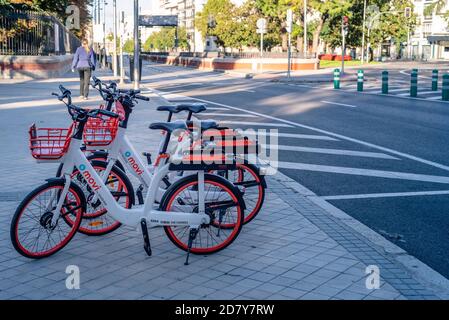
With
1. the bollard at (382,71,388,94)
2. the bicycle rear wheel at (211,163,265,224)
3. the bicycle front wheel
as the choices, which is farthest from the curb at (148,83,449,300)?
the bollard at (382,71,388,94)

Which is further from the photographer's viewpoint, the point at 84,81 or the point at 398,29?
the point at 398,29

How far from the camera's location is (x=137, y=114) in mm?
15883

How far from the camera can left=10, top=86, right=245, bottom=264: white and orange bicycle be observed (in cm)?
514

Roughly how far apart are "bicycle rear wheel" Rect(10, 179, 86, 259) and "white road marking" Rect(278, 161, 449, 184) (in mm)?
4679

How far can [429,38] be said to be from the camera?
3708 inches

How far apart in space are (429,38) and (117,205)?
96.3 m

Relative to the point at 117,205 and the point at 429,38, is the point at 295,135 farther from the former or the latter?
the point at 429,38

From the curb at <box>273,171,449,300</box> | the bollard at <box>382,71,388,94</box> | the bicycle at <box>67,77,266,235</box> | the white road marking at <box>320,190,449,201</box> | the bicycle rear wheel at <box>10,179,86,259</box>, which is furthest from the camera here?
the bollard at <box>382,71,388,94</box>

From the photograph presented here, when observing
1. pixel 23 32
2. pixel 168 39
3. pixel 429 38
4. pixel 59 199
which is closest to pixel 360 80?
pixel 23 32

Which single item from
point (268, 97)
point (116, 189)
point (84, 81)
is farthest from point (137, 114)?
point (116, 189)

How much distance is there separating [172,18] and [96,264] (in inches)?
4624

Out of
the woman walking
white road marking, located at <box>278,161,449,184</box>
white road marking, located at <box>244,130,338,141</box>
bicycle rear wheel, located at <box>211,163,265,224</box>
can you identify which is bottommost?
white road marking, located at <box>278,161,449,184</box>

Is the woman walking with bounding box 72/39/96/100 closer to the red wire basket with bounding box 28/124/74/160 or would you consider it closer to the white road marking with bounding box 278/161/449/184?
the white road marking with bounding box 278/161/449/184
